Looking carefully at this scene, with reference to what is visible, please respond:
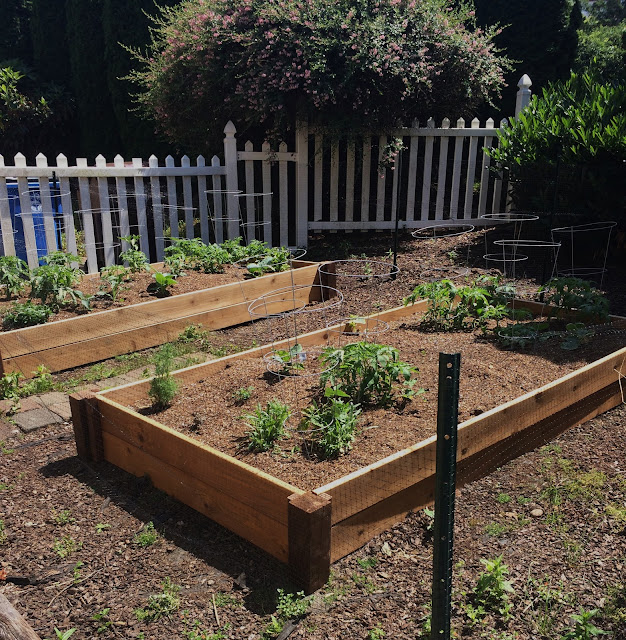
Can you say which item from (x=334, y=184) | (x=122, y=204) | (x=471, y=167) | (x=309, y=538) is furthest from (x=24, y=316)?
(x=471, y=167)

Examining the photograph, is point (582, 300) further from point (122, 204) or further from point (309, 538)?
point (122, 204)

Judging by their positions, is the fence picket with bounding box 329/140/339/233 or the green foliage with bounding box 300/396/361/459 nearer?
the green foliage with bounding box 300/396/361/459

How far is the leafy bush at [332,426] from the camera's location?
3186 millimetres

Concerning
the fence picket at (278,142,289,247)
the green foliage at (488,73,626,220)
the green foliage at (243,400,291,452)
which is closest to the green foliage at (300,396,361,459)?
the green foliage at (243,400,291,452)

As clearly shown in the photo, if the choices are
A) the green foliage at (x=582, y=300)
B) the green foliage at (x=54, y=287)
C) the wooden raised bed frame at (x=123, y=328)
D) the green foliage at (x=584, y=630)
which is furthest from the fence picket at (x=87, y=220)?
the green foliage at (x=584, y=630)

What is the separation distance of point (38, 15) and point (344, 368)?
13362 mm

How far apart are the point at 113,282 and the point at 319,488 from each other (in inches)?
144

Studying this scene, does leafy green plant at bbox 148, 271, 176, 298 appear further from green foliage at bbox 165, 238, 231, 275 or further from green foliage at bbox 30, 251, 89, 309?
green foliage at bbox 30, 251, 89, 309

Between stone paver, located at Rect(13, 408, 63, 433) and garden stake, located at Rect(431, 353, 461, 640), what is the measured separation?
3.04 metres

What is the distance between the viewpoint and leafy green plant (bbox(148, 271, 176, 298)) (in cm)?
582

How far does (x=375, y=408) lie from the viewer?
3.67 m

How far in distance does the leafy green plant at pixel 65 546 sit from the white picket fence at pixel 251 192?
4601 millimetres

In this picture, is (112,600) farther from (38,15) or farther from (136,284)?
(38,15)

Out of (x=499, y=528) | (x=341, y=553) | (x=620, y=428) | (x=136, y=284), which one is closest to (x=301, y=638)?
(x=341, y=553)
